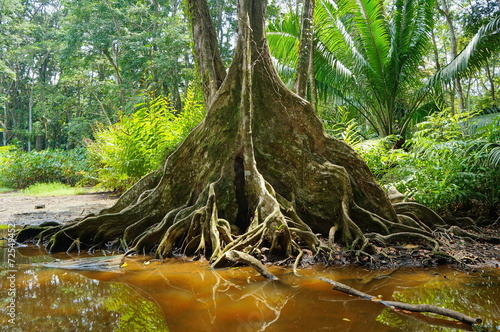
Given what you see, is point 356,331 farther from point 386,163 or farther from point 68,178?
point 68,178

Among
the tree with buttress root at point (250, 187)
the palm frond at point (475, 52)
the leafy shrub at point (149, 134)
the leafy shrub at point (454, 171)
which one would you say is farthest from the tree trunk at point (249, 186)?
the palm frond at point (475, 52)

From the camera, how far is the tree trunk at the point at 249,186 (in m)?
4.75

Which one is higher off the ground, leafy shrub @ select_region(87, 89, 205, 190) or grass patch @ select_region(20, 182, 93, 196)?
leafy shrub @ select_region(87, 89, 205, 190)

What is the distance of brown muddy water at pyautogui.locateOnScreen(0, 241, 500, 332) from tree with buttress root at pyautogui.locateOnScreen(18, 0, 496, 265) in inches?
31.2

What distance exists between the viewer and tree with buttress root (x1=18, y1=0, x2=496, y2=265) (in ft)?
15.6

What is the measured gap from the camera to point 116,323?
253cm

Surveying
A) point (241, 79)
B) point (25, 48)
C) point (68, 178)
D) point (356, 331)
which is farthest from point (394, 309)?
point (25, 48)

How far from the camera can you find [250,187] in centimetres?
505

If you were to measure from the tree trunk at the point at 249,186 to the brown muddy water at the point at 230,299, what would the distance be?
80 centimetres

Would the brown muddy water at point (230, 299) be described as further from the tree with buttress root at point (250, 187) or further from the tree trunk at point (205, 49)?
the tree trunk at point (205, 49)

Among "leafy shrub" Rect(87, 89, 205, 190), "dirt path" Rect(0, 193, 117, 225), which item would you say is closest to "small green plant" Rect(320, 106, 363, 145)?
"leafy shrub" Rect(87, 89, 205, 190)

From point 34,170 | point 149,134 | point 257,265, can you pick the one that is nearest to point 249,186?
point 257,265

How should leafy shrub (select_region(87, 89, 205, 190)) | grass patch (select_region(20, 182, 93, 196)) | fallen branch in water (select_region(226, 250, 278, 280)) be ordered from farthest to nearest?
grass patch (select_region(20, 182, 93, 196))
leafy shrub (select_region(87, 89, 205, 190))
fallen branch in water (select_region(226, 250, 278, 280))

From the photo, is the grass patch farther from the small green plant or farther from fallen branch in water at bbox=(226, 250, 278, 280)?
fallen branch in water at bbox=(226, 250, 278, 280)
